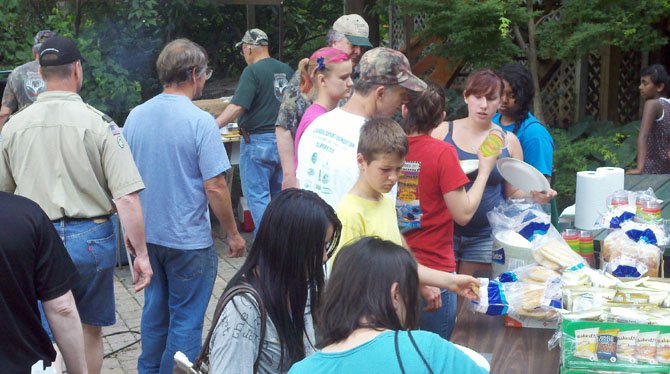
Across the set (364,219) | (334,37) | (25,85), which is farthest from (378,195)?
(25,85)

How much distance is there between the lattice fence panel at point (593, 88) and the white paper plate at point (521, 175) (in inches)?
285

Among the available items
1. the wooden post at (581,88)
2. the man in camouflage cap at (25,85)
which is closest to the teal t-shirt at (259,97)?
the man in camouflage cap at (25,85)

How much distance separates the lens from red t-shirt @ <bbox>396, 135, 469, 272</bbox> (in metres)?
3.88

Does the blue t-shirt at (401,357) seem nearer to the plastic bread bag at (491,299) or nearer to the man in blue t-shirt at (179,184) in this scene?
the plastic bread bag at (491,299)

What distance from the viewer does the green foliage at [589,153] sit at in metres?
8.76

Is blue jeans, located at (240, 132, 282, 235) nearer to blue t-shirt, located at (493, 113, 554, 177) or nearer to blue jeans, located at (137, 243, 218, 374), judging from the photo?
blue jeans, located at (137, 243, 218, 374)

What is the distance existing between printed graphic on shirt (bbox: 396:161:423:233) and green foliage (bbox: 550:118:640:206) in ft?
16.0

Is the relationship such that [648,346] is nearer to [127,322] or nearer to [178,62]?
[178,62]

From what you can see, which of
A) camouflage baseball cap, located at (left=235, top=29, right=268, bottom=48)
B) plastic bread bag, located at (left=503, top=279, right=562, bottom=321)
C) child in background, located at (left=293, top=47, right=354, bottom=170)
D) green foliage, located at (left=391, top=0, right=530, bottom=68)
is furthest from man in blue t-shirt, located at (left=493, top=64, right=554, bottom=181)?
green foliage, located at (left=391, top=0, right=530, bottom=68)

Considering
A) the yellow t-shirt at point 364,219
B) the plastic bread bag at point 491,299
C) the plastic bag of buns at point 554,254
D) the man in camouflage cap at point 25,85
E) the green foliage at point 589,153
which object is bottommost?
the green foliage at point 589,153

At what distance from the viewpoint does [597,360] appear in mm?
2912

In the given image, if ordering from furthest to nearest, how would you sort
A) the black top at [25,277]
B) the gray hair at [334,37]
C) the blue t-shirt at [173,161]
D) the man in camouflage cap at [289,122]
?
the gray hair at [334,37], the man in camouflage cap at [289,122], the blue t-shirt at [173,161], the black top at [25,277]

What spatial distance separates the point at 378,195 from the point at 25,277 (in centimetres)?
136

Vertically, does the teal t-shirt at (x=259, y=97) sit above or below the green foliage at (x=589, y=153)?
above
